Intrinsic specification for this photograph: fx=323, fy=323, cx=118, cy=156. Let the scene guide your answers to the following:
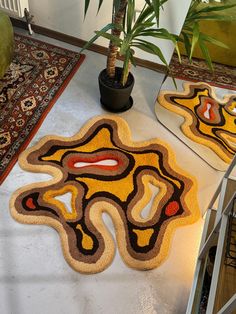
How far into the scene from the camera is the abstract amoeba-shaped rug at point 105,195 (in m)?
1.63

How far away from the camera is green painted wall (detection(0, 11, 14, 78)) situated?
6.61 feet

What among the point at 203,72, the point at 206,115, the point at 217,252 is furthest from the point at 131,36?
the point at 217,252

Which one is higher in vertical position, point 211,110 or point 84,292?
point 211,110

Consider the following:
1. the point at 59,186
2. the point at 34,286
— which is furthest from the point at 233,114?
the point at 34,286

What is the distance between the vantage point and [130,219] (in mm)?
1729

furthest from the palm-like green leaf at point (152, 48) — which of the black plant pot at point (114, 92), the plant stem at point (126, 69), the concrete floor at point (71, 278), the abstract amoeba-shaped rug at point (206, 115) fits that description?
the concrete floor at point (71, 278)

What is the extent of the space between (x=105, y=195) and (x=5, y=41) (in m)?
1.17

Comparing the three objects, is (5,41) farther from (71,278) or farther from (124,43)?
(71,278)

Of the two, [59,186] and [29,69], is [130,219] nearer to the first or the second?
[59,186]

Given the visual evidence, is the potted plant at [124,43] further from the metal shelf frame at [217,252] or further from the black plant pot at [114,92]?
the metal shelf frame at [217,252]

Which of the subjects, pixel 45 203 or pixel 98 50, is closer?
pixel 45 203

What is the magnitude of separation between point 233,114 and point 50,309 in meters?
1.41

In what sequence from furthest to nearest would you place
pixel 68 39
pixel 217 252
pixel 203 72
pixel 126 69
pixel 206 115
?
pixel 68 39, pixel 206 115, pixel 203 72, pixel 126 69, pixel 217 252

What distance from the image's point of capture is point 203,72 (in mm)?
1924
